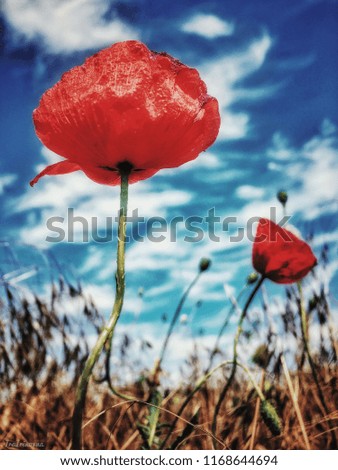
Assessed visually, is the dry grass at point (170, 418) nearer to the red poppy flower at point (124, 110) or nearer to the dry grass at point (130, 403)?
the dry grass at point (130, 403)

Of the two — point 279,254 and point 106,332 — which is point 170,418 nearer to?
point 279,254

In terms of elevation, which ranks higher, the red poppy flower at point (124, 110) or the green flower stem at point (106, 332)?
the red poppy flower at point (124, 110)

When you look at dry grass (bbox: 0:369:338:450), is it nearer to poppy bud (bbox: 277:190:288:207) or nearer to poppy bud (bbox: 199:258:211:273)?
poppy bud (bbox: 199:258:211:273)

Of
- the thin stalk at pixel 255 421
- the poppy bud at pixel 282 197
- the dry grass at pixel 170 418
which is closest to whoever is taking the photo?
the thin stalk at pixel 255 421

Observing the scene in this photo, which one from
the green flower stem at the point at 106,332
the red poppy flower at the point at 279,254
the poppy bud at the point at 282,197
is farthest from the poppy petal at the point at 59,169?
the poppy bud at the point at 282,197

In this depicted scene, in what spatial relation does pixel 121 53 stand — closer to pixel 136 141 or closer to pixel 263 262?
pixel 136 141

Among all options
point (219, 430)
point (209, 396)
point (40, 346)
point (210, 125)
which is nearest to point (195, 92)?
point (210, 125)

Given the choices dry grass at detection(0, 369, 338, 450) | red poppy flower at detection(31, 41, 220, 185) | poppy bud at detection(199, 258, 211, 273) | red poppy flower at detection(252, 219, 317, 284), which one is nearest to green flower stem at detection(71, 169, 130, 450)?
red poppy flower at detection(31, 41, 220, 185)
